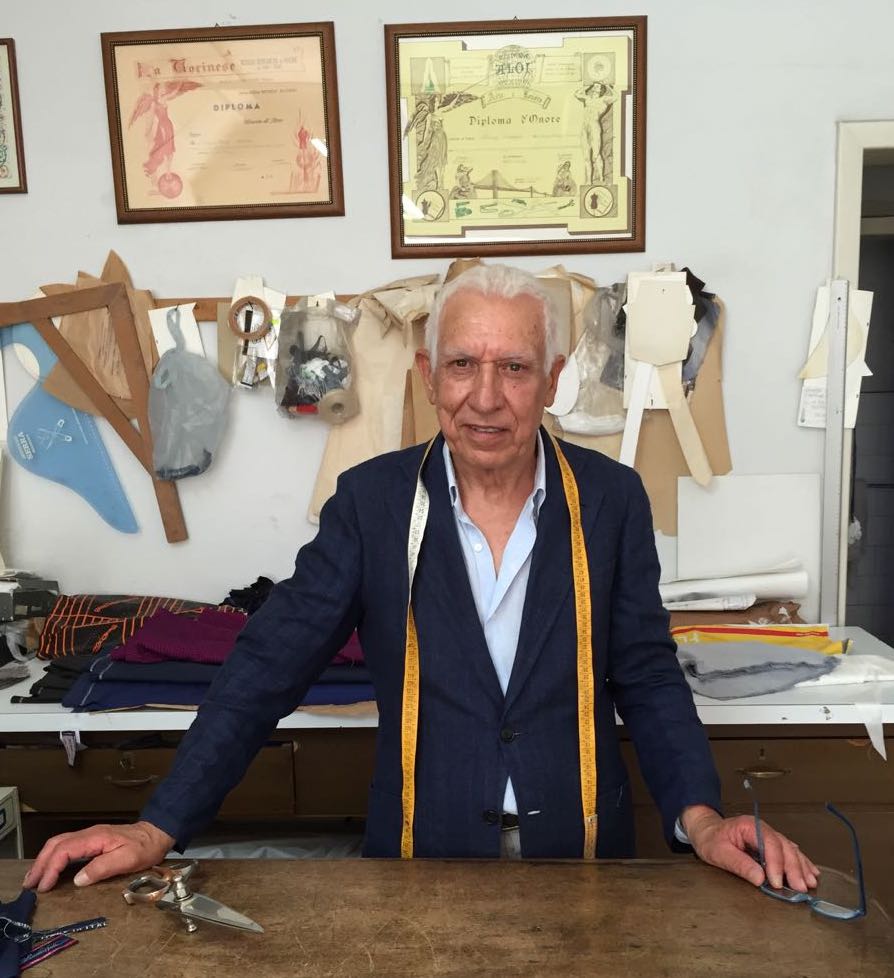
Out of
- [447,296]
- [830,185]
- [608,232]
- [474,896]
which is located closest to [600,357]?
[608,232]

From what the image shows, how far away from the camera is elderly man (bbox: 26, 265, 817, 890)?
1307mm

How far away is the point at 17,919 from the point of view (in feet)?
3.31

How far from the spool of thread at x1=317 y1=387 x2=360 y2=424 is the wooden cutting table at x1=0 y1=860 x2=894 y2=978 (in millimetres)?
1551

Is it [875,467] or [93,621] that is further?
[875,467]

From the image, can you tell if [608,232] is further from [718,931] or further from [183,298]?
[718,931]

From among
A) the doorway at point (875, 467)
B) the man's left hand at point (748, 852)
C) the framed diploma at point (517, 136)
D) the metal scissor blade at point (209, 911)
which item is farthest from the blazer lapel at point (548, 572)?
the doorway at point (875, 467)

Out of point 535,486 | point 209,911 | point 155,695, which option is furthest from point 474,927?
point 155,695

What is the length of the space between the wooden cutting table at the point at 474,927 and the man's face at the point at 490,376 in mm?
601

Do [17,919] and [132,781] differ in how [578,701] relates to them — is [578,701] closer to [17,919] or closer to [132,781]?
[17,919]

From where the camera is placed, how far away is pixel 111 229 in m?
2.58

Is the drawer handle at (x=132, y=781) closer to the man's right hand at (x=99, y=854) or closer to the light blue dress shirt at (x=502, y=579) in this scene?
→ the man's right hand at (x=99, y=854)

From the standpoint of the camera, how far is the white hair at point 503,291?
4.28ft

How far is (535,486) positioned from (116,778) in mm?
1355

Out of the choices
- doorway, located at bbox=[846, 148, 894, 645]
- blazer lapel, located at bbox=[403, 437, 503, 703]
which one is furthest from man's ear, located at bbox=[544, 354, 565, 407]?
doorway, located at bbox=[846, 148, 894, 645]
